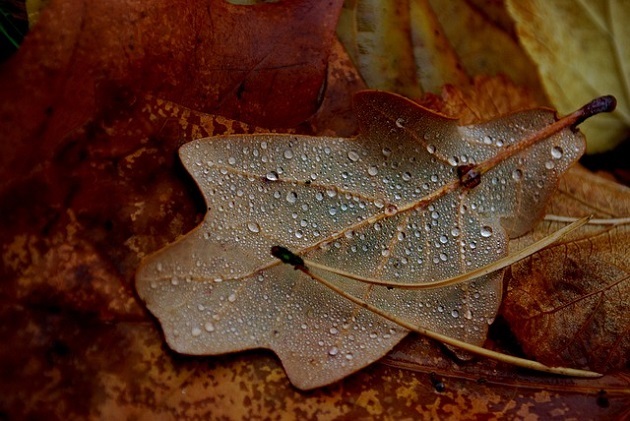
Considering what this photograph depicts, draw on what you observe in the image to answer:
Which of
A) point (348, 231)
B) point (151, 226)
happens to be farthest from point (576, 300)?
point (151, 226)

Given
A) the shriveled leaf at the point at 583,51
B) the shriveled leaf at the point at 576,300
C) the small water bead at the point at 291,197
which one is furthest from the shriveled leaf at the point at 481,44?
the small water bead at the point at 291,197

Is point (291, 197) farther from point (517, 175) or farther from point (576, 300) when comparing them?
point (576, 300)

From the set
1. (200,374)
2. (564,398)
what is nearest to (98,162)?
(200,374)

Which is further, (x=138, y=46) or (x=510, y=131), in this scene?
(x=510, y=131)

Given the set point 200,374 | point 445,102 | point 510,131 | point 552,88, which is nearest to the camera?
point 200,374

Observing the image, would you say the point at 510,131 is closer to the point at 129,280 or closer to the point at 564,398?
the point at 564,398

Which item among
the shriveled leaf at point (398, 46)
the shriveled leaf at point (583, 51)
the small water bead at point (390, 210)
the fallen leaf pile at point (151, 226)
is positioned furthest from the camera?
the shriveled leaf at point (583, 51)

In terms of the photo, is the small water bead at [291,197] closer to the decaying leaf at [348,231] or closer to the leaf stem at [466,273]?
the decaying leaf at [348,231]
